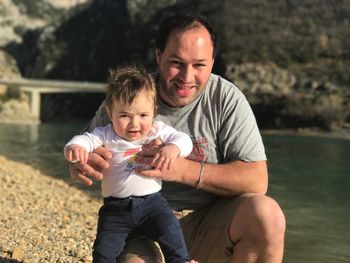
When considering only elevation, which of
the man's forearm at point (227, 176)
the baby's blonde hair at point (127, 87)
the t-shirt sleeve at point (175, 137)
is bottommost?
the man's forearm at point (227, 176)

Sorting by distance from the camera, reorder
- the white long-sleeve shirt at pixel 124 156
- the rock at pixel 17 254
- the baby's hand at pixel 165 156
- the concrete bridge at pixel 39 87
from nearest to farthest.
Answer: the baby's hand at pixel 165 156, the white long-sleeve shirt at pixel 124 156, the rock at pixel 17 254, the concrete bridge at pixel 39 87

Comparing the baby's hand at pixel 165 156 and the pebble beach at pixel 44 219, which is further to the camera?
the pebble beach at pixel 44 219

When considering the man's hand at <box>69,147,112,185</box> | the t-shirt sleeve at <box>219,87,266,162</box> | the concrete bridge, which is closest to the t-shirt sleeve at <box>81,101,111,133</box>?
the man's hand at <box>69,147,112,185</box>

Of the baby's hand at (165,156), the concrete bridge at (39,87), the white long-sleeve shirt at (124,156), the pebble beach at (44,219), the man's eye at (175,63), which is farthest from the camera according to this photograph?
the concrete bridge at (39,87)

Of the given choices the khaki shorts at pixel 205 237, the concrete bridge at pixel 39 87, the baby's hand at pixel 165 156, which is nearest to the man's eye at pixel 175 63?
the baby's hand at pixel 165 156

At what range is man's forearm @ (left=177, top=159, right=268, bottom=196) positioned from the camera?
4055 mm

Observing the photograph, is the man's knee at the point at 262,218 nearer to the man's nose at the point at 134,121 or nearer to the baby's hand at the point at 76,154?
the man's nose at the point at 134,121

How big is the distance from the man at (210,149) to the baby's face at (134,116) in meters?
0.34

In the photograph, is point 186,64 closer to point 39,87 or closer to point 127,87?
point 127,87

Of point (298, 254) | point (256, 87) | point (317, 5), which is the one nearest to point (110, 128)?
point (298, 254)

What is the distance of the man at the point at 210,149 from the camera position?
3.97m

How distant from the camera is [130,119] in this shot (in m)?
3.76

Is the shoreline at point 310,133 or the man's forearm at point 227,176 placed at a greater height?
the man's forearm at point 227,176

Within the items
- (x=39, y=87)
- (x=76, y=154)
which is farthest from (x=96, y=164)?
(x=39, y=87)
